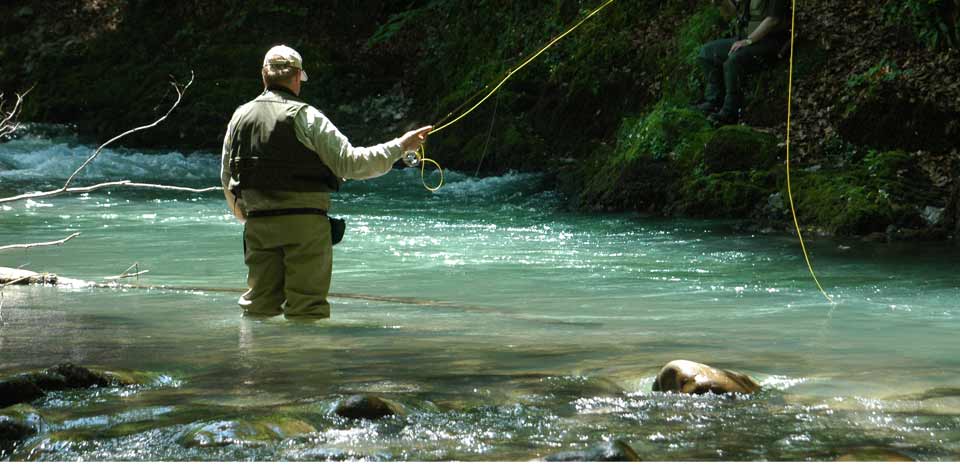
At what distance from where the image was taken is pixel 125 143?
22438mm

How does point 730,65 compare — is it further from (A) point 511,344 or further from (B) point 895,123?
(A) point 511,344

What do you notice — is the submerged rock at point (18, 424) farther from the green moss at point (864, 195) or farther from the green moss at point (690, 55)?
the green moss at point (690, 55)

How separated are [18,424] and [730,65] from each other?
443 inches

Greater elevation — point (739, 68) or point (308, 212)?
point (739, 68)

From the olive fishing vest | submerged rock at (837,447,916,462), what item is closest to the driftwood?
the olive fishing vest

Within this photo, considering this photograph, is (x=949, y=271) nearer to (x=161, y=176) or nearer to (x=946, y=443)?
(x=946, y=443)

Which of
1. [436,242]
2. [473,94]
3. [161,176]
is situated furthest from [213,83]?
[436,242]

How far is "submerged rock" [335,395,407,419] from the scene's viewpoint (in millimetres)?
5031

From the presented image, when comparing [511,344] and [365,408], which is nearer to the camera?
[365,408]

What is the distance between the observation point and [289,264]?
7.28 m

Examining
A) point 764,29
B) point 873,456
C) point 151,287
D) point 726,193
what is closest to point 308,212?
point 151,287

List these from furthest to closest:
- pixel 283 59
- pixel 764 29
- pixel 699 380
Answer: pixel 764 29 < pixel 283 59 < pixel 699 380

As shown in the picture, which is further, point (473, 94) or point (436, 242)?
point (473, 94)

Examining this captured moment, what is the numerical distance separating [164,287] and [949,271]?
629 centimetres
